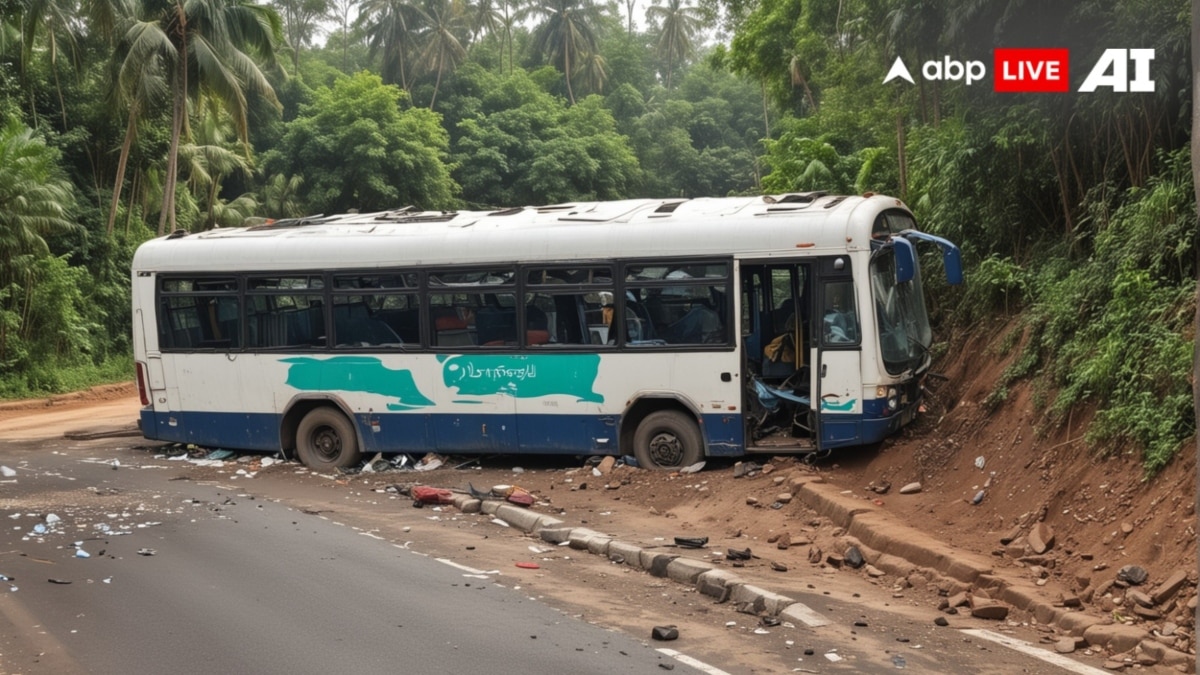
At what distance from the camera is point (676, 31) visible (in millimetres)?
78375

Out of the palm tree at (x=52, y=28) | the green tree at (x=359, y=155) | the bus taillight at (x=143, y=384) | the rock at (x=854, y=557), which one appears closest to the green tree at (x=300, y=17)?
the green tree at (x=359, y=155)

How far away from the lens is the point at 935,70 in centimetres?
1606

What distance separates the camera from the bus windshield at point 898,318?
11.9m

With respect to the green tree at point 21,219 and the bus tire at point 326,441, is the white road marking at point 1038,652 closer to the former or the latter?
the bus tire at point 326,441

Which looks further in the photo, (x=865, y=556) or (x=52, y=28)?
(x=52, y=28)

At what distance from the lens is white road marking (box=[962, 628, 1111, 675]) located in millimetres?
6605

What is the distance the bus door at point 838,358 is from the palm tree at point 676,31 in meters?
67.2

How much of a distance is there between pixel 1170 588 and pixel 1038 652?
105 centimetres

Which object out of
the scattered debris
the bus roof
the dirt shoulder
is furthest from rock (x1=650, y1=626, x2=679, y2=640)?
the bus roof

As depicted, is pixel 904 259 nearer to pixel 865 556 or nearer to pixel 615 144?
pixel 865 556

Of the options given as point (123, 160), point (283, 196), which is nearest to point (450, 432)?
point (123, 160)

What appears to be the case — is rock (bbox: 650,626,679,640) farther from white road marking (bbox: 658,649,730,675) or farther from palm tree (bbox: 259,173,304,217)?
palm tree (bbox: 259,173,304,217)

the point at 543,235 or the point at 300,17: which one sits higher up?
the point at 300,17

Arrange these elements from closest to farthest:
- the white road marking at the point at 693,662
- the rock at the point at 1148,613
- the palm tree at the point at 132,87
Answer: the white road marking at the point at 693,662, the rock at the point at 1148,613, the palm tree at the point at 132,87
